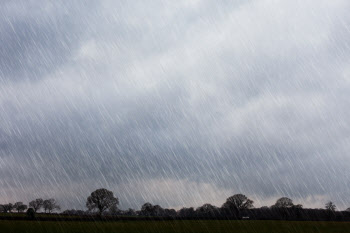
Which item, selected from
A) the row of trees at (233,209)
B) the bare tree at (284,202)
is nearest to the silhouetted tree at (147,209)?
the row of trees at (233,209)

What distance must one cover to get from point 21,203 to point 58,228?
452 feet

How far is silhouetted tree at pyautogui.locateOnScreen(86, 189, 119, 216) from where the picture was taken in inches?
4673

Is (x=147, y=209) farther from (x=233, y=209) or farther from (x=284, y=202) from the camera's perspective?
(x=284, y=202)

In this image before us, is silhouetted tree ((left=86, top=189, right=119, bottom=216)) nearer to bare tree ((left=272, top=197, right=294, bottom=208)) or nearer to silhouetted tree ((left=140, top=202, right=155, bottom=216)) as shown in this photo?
silhouetted tree ((left=140, top=202, right=155, bottom=216))

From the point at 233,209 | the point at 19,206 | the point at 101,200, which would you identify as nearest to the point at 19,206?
the point at 19,206

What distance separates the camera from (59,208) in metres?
137

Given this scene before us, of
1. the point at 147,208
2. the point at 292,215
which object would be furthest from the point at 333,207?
the point at 147,208

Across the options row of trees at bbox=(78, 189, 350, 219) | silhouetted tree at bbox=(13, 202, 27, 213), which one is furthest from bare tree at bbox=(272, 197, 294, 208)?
silhouetted tree at bbox=(13, 202, 27, 213)

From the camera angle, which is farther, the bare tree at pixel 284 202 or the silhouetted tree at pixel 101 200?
the bare tree at pixel 284 202

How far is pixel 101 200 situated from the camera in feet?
391

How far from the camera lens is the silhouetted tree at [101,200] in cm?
11869

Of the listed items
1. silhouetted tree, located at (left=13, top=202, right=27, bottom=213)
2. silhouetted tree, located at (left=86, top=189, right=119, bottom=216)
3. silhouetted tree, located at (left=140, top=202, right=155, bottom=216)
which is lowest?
silhouetted tree, located at (left=140, top=202, right=155, bottom=216)

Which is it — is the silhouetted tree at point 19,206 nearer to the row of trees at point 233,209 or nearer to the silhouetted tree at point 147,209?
the row of trees at point 233,209

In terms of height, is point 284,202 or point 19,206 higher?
point 19,206
